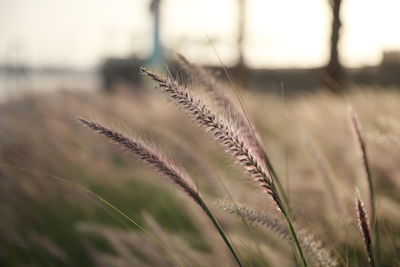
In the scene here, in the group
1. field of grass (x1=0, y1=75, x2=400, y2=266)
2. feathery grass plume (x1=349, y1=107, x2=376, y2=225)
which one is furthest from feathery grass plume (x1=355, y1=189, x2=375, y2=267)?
feathery grass plume (x1=349, y1=107, x2=376, y2=225)

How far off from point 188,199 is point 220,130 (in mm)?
698

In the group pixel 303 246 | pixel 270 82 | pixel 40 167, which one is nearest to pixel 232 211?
pixel 303 246

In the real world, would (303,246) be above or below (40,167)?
above

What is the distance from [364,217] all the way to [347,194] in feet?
2.91

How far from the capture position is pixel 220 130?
2.25 ft

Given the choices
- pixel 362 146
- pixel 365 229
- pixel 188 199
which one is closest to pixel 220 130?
pixel 365 229

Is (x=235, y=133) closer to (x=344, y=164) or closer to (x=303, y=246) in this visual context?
(x=303, y=246)

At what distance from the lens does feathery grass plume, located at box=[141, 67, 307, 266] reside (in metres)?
0.69

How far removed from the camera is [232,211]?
86cm

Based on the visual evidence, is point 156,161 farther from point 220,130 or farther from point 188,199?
point 188,199

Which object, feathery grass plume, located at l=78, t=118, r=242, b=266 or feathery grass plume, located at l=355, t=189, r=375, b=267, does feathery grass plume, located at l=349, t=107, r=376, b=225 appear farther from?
feathery grass plume, located at l=78, t=118, r=242, b=266

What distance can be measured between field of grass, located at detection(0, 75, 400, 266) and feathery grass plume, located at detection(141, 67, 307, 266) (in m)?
0.06

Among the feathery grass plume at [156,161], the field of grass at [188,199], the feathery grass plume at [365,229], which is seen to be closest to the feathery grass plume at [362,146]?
the field of grass at [188,199]

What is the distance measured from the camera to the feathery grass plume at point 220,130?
0.69 metres
